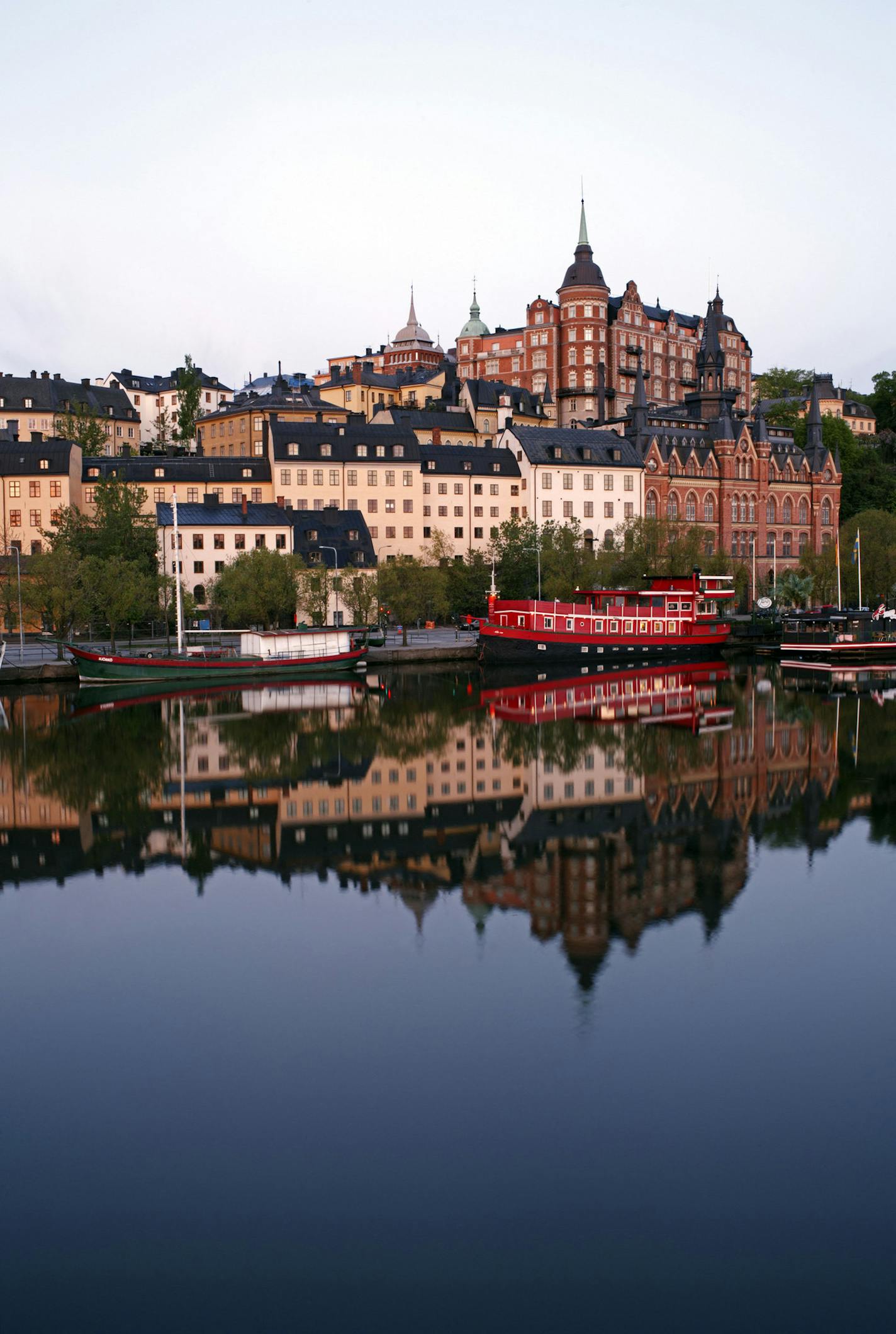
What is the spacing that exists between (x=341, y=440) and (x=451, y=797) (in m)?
63.1

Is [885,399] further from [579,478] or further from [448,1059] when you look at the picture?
[448,1059]

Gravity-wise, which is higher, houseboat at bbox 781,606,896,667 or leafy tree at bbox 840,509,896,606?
leafy tree at bbox 840,509,896,606

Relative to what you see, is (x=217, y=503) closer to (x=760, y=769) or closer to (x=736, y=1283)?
(x=760, y=769)

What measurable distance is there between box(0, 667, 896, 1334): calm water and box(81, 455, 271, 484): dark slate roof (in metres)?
58.8

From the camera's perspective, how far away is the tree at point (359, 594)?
69688 millimetres

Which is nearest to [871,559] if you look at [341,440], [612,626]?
[612,626]

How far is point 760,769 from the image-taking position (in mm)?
31031

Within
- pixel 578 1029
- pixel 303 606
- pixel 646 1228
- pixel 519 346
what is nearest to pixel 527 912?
pixel 578 1029

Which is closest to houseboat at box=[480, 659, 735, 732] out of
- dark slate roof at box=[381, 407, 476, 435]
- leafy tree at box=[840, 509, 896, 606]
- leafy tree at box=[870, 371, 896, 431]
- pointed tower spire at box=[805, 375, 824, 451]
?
leafy tree at box=[840, 509, 896, 606]

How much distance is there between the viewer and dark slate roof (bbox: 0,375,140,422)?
351 feet

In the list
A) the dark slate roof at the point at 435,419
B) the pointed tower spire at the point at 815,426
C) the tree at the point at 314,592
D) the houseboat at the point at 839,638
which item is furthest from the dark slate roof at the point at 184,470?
the pointed tower spire at the point at 815,426

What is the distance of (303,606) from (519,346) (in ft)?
239

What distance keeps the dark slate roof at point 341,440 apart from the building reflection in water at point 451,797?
41.5 m

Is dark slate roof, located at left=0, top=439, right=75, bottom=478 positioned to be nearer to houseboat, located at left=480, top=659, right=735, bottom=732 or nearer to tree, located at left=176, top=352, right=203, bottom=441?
tree, located at left=176, top=352, right=203, bottom=441
